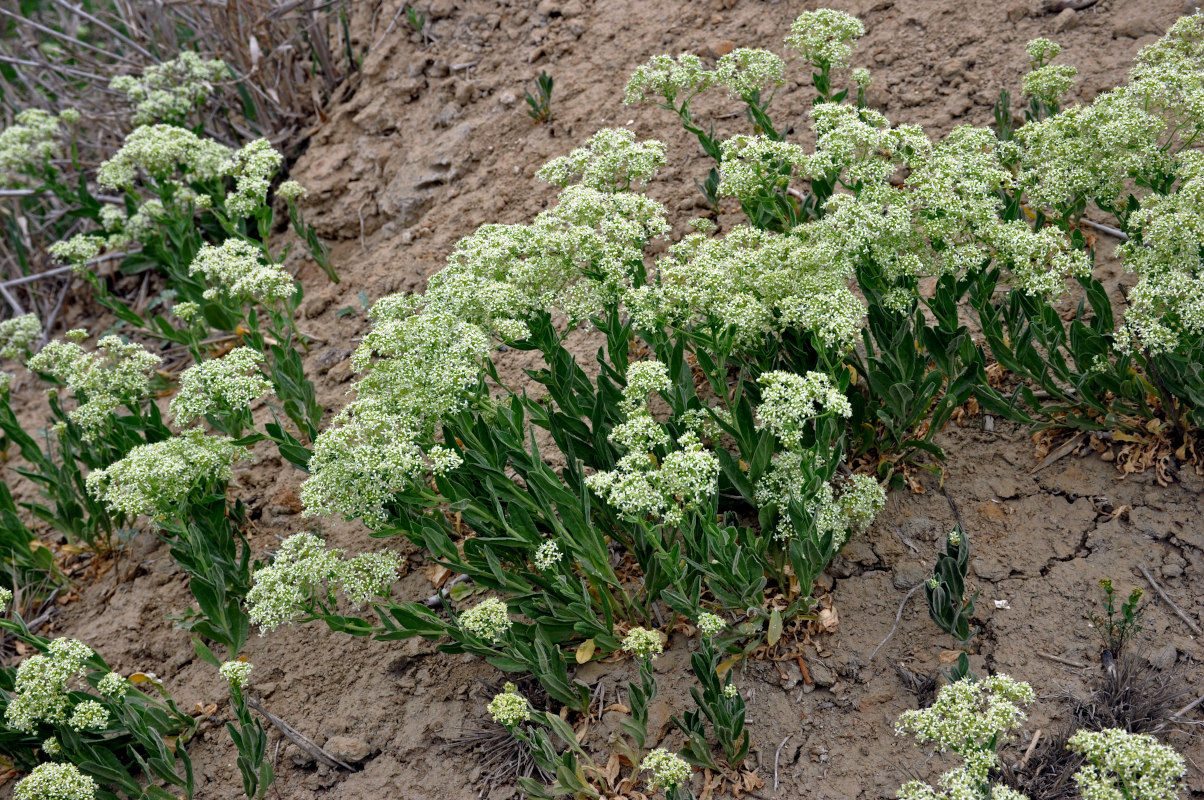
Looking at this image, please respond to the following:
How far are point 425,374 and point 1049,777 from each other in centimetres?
258

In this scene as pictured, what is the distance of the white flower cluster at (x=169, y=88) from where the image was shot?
6547mm

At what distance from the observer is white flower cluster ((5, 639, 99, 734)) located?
11.6 feet

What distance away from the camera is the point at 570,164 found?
399cm

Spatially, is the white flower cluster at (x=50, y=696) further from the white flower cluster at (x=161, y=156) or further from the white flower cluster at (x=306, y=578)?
the white flower cluster at (x=161, y=156)

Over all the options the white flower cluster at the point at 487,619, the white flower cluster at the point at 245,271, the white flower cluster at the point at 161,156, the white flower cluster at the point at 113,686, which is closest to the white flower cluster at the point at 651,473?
the white flower cluster at the point at 487,619

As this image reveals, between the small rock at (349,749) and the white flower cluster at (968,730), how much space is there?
226cm

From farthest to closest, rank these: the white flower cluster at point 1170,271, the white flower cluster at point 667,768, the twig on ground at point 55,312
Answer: the twig on ground at point 55,312
the white flower cluster at point 1170,271
the white flower cluster at point 667,768

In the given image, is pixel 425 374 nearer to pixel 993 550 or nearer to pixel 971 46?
pixel 993 550

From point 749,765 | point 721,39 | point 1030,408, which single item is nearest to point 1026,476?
point 1030,408

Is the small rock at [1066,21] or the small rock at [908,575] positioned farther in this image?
the small rock at [1066,21]

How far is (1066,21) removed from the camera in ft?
17.8

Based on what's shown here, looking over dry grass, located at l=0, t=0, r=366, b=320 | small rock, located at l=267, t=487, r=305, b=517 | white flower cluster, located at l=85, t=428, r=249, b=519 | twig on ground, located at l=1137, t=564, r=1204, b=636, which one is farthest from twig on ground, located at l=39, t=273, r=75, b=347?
twig on ground, located at l=1137, t=564, r=1204, b=636

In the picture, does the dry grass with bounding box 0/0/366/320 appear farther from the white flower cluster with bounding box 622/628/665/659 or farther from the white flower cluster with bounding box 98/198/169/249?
the white flower cluster with bounding box 622/628/665/659

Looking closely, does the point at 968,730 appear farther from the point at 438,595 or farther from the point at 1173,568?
the point at 438,595
